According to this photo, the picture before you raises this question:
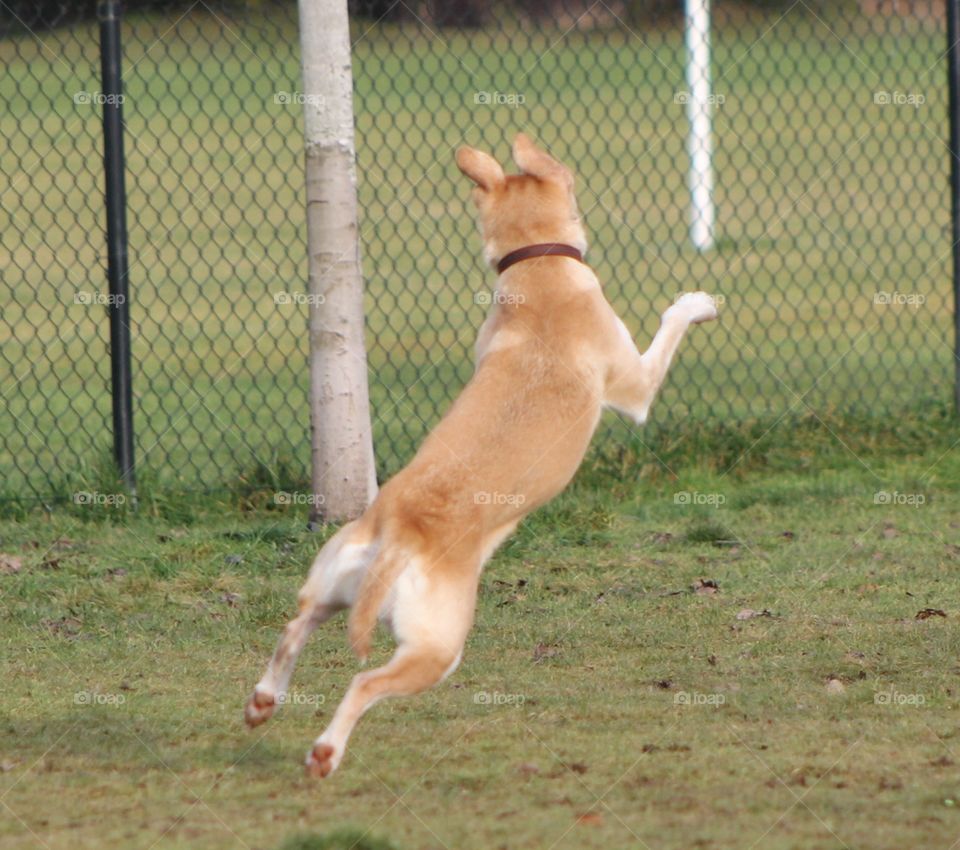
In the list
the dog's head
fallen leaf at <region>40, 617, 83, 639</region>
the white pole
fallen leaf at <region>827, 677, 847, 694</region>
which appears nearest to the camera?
fallen leaf at <region>827, 677, 847, 694</region>

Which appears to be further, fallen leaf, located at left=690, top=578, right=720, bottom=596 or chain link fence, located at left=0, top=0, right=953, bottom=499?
chain link fence, located at left=0, top=0, right=953, bottom=499

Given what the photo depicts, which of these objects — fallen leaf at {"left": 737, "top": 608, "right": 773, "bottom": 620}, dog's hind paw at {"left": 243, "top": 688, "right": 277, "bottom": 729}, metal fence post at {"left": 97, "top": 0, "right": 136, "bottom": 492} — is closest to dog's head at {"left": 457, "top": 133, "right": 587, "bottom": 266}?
fallen leaf at {"left": 737, "top": 608, "right": 773, "bottom": 620}

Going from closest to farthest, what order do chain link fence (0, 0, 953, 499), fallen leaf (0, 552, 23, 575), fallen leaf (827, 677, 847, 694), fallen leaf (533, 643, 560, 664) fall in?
fallen leaf (827, 677, 847, 694)
fallen leaf (533, 643, 560, 664)
fallen leaf (0, 552, 23, 575)
chain link fence (0, 0, 953, 499)

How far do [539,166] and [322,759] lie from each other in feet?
6.91

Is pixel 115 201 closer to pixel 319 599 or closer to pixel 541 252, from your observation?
pixel 541 252

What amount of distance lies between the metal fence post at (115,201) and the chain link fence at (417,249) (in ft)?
0.58

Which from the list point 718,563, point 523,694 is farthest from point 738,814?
point 718,563

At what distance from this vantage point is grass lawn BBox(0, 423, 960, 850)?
3.90 m

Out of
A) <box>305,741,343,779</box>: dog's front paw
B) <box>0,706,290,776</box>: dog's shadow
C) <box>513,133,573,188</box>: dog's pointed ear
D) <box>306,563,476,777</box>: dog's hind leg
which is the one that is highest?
<box>513,133,573,188</box>: dog's pointed ear

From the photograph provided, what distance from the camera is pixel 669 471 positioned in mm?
7719

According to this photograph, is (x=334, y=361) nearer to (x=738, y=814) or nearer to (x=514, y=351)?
(x=514, y=351)

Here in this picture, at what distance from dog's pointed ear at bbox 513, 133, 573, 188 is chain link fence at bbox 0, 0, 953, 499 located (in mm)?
1991

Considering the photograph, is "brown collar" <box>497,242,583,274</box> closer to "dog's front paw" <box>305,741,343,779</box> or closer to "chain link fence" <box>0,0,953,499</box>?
"dog's front paw" <box>305,741,343,779</box>

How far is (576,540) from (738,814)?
2980 millimetres
